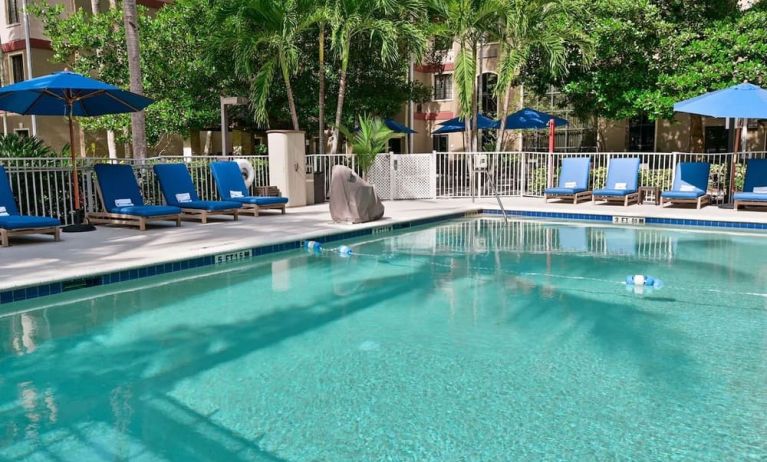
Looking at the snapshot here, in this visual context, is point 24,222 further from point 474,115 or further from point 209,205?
point 474,115

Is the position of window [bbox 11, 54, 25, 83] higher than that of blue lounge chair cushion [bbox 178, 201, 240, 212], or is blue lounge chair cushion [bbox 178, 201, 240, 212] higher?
window [bbox 11, 54, 25, 83]

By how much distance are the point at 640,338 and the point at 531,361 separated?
1.15 meters

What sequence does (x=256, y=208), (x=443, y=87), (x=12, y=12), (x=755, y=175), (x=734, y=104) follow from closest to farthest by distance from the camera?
(x=256, y=208), (x=734, y=104), (x=755, y=175), (x=12, y=12), (x=443, y=87)

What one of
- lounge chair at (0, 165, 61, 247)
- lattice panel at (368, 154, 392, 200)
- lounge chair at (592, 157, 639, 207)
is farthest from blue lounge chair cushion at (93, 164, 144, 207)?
lounge chair at (592, 157, 639, 207)

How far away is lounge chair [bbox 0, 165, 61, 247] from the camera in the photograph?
8.24 meters

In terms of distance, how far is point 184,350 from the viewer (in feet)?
15.7

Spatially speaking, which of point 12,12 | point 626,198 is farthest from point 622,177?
point 12,12

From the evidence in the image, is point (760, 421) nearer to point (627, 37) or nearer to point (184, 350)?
point (184, 350)

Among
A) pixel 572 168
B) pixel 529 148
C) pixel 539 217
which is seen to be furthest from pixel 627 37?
pixel 529 148

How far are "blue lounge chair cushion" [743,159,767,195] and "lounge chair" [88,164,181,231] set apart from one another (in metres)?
11.3

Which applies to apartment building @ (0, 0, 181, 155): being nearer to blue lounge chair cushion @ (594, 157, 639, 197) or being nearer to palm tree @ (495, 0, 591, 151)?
palm tree @ (495, 0, 591, 151)

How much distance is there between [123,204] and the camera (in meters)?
10.5

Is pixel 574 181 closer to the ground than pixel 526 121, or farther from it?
closer to the ground

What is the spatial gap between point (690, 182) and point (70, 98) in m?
12.1
